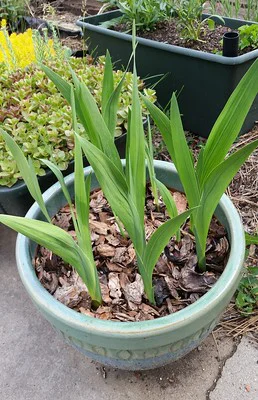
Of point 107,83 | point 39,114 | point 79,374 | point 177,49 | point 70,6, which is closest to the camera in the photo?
point 107,83

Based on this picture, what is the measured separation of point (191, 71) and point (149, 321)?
1.13 meters

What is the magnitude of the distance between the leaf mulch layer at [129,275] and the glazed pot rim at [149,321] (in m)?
0.08

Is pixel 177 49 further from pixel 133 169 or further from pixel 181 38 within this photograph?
pixel 133 169

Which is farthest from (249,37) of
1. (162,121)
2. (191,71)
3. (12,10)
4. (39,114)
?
(12,10)

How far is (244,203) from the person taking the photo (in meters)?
1.49

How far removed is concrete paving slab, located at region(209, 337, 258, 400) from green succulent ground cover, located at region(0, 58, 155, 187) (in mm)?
712

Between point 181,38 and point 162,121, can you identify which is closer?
point 162,121

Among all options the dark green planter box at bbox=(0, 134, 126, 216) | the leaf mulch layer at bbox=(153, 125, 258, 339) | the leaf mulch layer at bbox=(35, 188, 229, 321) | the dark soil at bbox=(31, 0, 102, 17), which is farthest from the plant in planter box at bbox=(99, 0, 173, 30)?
the dark soil at bbox=(31, 0, 102, 17)

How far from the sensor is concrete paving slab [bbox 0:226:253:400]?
3.60 feet

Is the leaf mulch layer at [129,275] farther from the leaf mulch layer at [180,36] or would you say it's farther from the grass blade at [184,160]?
the leaf mulch layer at [180,36]

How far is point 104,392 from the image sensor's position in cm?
110

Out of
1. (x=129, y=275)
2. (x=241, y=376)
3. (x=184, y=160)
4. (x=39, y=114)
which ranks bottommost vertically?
(x=241, y=376)

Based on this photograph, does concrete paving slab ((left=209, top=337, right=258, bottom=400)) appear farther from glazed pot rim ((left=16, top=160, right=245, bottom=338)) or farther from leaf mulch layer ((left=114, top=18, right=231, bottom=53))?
leaf mulch layer ((left=114, top=18, right=231, bottom=53))

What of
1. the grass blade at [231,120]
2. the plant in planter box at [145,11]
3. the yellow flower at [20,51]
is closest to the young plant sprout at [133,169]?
the grass blade at [231,120]
